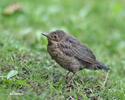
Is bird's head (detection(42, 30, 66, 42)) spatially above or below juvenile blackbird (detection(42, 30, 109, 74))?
above

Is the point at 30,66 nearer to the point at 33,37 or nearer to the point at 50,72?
the point at 50,72

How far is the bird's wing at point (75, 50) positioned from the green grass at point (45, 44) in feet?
1.26

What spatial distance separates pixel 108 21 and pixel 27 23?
10.2 feet

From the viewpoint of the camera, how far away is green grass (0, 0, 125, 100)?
16.4ft

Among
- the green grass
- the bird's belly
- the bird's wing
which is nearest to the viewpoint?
the green grass

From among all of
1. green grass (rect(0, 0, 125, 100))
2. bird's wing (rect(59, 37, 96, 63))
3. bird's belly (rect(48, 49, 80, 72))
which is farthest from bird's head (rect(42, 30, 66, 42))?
green grass (rect(0, 0, 125, 100))

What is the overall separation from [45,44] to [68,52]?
5.69ft

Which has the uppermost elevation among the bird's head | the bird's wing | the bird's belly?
the bird's head

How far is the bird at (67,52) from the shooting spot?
5480mm

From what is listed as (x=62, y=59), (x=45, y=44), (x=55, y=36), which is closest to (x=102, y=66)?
(x=62, y=59)

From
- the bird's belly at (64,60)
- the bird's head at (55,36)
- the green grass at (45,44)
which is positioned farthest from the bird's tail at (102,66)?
the bird's head at (55,36)

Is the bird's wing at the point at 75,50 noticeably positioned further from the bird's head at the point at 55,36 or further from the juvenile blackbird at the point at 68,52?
the bird's head at the point at 55,36

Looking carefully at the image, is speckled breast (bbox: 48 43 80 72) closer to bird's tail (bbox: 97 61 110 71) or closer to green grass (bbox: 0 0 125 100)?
green grass (bbox: 0 0 125 100)

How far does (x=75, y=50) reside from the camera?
5.71 metres
